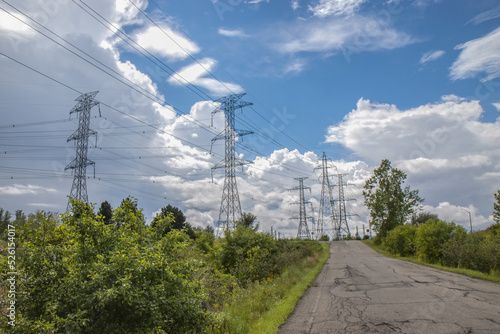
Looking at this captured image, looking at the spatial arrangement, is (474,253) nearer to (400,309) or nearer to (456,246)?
(456,246)

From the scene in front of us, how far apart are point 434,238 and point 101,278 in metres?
27.9

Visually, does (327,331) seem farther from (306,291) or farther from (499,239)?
(499,239)

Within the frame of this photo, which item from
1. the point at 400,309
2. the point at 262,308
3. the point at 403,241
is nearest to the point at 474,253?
the point at 400,309

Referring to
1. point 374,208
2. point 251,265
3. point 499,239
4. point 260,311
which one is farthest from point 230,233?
point 374,208

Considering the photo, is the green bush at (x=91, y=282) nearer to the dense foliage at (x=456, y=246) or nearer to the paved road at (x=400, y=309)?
the paved road at (x=400, y=309)

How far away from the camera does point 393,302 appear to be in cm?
1040

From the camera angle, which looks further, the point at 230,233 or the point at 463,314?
the point at 230,233

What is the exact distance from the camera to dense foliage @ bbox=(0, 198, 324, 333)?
4.75 meters

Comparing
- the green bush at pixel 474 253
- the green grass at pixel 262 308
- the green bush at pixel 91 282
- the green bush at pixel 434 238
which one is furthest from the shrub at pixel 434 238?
the green bush at pixel 91 282

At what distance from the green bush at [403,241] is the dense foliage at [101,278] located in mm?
32920

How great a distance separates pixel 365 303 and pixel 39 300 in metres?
8.98

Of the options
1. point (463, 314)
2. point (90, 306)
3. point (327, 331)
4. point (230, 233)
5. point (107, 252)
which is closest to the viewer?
point (90, 306)

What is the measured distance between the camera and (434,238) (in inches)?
1062

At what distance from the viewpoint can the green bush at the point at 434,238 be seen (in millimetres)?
26781
